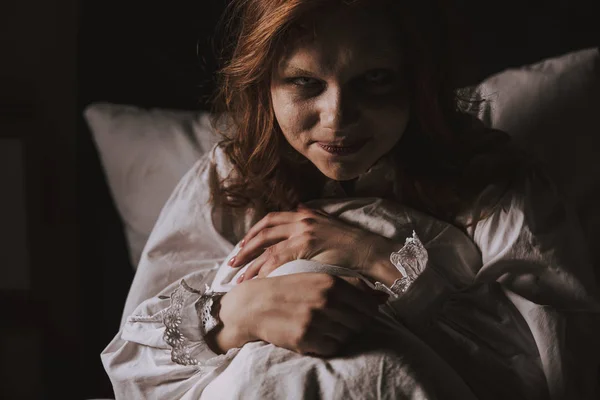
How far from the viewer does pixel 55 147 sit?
1767mm

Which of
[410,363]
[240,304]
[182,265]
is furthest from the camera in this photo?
[182,265]

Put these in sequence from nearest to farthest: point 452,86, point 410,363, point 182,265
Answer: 1. point 410,363
2. point 452,86
3. point 182,265

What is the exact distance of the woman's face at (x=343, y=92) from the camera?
1.01m

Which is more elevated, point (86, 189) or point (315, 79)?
point (315, 79)

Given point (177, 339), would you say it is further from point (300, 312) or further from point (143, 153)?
point (143, 153)

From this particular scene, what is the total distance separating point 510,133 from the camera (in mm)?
1376

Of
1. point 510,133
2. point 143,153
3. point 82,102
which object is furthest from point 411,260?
point 82,102

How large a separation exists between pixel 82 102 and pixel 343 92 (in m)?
0.86

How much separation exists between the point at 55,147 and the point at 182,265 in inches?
25.4

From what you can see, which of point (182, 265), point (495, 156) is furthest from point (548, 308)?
point (182, 265)

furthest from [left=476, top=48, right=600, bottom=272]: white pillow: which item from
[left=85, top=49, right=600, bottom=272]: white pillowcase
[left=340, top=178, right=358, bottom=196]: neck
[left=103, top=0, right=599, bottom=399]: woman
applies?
[left=340, top=178, right=358, bottom=196]: neck

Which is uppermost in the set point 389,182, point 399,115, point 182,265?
point 399,115

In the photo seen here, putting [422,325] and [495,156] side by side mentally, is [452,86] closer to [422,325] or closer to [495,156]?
[495,156]

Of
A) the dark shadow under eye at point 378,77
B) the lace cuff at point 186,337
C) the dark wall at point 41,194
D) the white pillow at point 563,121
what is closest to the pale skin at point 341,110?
the dark shadow under eye at point 378,77
